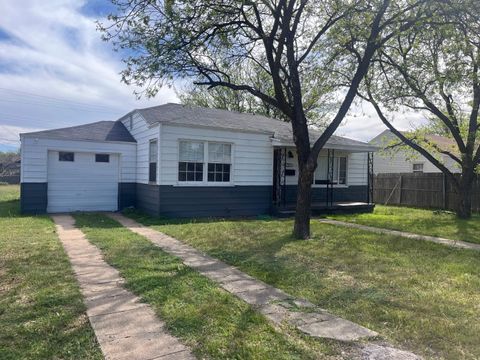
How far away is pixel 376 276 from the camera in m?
5.94

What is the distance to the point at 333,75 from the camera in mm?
12461

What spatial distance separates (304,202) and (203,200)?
4.78m

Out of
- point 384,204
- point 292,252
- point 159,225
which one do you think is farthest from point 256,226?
point 384,204

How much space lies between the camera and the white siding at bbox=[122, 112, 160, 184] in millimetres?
13188

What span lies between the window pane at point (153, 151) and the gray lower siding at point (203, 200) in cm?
93

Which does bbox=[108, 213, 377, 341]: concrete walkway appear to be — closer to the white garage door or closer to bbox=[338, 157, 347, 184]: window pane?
the white garage door

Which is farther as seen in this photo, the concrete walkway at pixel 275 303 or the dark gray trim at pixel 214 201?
the dark gray trim at pixel 214 201

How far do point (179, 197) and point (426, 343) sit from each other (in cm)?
960

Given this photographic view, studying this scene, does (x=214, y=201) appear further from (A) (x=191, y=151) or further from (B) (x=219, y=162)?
(A) (x=191, y=151)

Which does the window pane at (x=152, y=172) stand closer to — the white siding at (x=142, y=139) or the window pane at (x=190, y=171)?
the white siding at (x=142, y=139)

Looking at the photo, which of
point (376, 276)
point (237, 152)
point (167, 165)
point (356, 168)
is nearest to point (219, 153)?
point (237, 152)

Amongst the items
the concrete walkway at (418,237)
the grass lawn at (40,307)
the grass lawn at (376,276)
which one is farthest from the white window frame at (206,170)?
the grass lawn at (40,307)

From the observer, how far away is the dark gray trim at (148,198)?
1227 centimetres

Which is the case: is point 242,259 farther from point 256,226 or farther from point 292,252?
point 256,226
